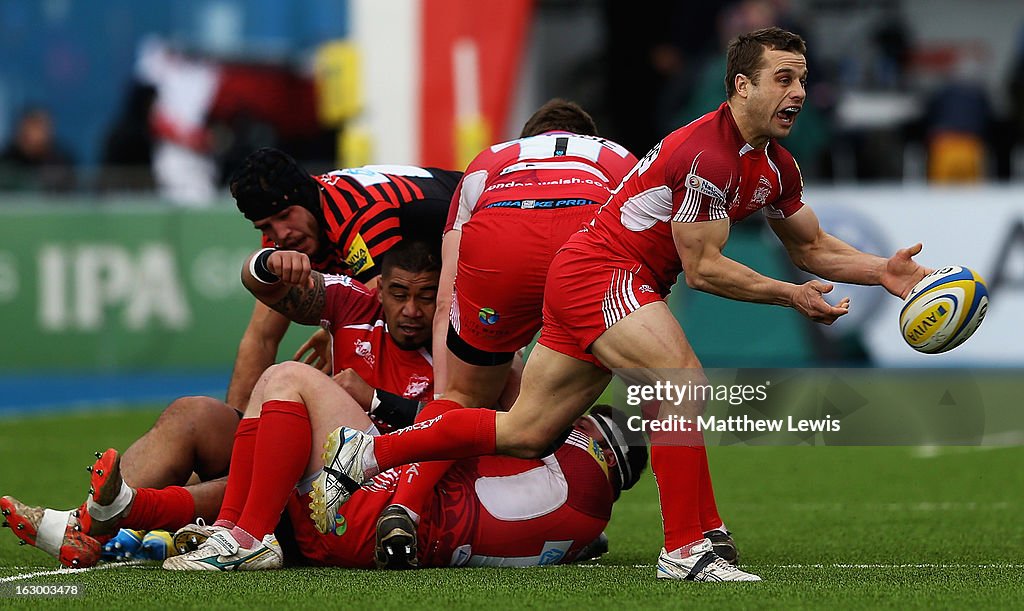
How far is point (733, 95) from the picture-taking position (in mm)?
5660

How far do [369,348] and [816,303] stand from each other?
1.96 metres

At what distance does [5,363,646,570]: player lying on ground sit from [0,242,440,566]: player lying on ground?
165 millimetres

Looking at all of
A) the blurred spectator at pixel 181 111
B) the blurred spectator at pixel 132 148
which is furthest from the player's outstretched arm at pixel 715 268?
the blurred spectator at pixel 181 111

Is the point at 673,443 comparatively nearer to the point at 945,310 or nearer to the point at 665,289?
the point at 665,289

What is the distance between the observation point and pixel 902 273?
5.79 metres

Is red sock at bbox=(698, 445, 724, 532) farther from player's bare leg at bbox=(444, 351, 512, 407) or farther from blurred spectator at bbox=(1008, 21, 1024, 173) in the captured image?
blurred spectator at bbox=(1008, 21, 1024, 173)

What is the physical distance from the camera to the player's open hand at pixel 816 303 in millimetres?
5324

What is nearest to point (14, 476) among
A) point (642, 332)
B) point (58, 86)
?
point (642, 332)

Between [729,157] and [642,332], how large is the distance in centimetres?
68

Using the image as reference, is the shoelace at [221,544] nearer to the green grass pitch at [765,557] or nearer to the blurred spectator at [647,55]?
the green grass pitch at [765,557]

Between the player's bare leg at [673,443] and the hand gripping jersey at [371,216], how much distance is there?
1.50 metres

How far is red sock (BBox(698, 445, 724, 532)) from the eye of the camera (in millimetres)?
5566

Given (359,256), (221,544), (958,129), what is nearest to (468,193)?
(359,256)

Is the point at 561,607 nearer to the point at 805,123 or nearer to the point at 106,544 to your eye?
the point at 106,544
